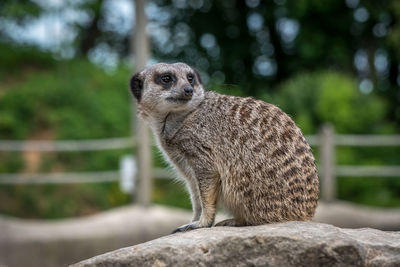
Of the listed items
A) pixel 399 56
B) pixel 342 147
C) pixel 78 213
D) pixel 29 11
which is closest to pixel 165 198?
pixel 78 213

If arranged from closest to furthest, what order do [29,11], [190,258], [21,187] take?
1. [190,258]
2. [21,187]
3. [29,11]

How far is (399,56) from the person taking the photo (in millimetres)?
12188

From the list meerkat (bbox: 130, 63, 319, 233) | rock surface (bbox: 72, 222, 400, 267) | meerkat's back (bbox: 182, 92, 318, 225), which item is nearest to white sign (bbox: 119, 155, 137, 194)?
meerkat (bbox: 130, 63, 319, 233)

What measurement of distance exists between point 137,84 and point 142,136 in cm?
463

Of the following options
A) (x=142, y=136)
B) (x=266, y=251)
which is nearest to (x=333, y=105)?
(x=142, y=136)

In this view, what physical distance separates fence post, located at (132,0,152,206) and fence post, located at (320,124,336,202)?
242cm

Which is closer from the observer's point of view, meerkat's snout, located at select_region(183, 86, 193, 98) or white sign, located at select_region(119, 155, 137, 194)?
meerkat's snout, located at select_region(183, 86, 193, 98)

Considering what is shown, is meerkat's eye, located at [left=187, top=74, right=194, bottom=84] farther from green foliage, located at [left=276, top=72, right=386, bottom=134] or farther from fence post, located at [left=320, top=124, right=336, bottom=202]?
green foliage, located at [left=276, top=72, right=386, bottom=134]

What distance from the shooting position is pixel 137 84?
360 centimetres

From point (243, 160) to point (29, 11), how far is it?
9174 millimetres

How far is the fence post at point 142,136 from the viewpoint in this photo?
8031 millimetres

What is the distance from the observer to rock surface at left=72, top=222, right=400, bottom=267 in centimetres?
263

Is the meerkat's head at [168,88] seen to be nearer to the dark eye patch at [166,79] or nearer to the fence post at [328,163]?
the dark eye patch at [166,79]

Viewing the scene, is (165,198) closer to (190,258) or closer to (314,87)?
(314,87)
